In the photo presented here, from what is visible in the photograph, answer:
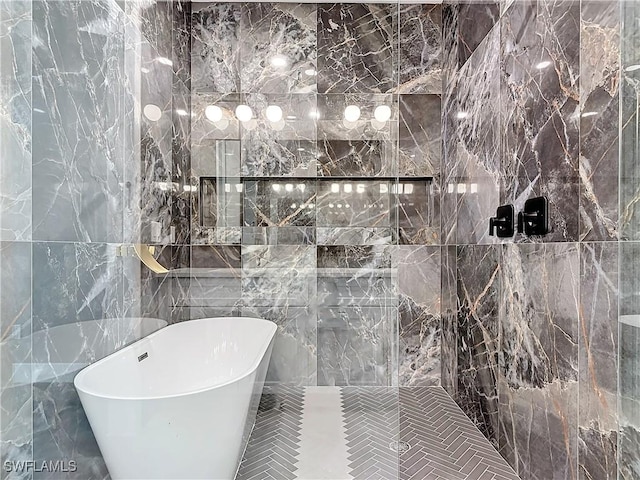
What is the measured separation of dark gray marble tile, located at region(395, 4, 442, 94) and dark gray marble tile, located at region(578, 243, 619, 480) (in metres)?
2.31

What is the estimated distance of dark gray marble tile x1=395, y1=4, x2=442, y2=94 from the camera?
136 inches

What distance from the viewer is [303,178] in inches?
92.5

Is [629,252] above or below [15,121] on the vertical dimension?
below

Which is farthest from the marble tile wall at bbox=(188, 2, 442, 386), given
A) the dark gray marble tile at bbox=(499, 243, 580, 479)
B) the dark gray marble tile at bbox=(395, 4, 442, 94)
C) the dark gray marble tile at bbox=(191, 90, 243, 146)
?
the dark gray marble tile at bbox=(395, 4, 442, 94)

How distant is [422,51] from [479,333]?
2.38m

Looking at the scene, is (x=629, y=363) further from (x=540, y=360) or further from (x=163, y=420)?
(x=163, y=420)

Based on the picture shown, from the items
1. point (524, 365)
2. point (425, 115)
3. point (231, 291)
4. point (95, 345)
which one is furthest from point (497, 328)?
point (95, 345)

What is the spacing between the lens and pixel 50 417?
1.57m

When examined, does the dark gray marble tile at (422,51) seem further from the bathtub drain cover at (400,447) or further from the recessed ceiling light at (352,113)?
the bathtub drain cover at (400,447)


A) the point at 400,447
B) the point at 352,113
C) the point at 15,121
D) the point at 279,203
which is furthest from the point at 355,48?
the point at 400,447

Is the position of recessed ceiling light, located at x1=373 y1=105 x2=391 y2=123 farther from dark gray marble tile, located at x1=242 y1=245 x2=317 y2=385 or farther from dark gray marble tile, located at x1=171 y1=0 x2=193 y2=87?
dark gray marble tile, located at x1=171 y1=0 x2=193 y2=87

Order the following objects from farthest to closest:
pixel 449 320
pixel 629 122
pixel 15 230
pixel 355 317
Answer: pixel 449 320 → pixel 355 317 → pixel 15 230 → pixel 629 122

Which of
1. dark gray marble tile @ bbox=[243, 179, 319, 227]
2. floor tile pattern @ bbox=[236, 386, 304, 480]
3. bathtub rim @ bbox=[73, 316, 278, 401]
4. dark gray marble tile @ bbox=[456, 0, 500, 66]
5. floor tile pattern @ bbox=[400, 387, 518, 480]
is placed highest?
dark gray marble tile @ bbox=[456, 0, 500, 66]

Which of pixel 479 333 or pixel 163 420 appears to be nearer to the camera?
pixel 163 420
